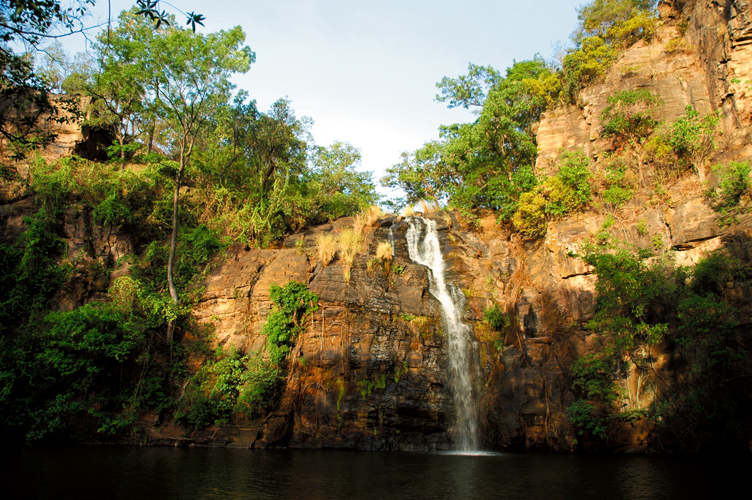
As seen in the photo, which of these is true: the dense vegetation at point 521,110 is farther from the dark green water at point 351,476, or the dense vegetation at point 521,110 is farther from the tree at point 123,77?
the tree at point 123,77

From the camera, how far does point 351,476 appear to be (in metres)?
9.41

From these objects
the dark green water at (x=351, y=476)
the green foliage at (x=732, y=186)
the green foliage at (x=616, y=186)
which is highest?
the green foliage at (x=616, y=186)

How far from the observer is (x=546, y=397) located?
562 inches

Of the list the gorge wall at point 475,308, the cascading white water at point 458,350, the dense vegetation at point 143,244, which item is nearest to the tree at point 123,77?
the dense vegetation at point 143,244

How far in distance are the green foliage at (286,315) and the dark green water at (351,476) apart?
13.0ft

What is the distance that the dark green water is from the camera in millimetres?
7660

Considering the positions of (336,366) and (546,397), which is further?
(336,366)

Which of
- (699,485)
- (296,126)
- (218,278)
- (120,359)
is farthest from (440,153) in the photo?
(699,485)

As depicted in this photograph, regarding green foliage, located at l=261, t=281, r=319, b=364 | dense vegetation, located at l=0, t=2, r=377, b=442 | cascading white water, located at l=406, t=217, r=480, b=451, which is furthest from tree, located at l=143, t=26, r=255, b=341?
cascading white water, located at l=406, t=217, r=480, b=451

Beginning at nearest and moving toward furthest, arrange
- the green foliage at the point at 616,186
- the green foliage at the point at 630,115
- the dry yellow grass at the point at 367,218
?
the green foliage at the point at 616,186
the green foliage at the point at 630,115
the dry yellow grass at the point at 367,218

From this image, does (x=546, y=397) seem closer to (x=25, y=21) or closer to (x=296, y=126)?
(x=25, y=21)

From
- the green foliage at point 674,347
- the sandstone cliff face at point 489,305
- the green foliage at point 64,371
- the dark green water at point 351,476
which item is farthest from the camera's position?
the sandstone cliff face at point 489,305

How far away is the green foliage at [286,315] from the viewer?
52.1 feet

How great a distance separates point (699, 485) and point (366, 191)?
89.8 ft
